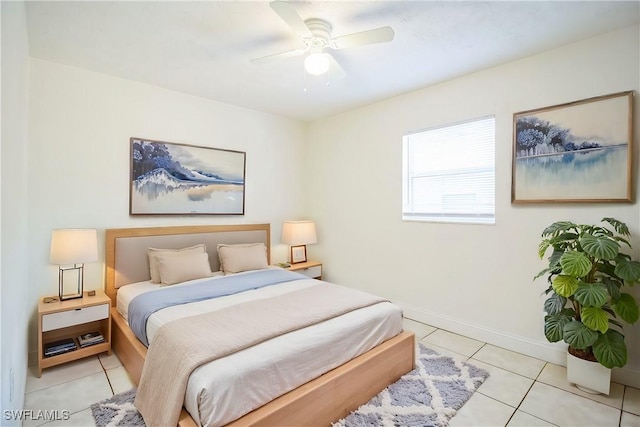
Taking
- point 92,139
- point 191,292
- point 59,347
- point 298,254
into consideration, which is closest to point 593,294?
point 191,292

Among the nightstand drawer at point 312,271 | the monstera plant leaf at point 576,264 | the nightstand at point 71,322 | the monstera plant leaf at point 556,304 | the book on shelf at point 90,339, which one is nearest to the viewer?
the monstera plant leaf at point 576,264

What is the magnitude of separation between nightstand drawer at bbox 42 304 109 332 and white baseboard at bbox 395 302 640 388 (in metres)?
3.03

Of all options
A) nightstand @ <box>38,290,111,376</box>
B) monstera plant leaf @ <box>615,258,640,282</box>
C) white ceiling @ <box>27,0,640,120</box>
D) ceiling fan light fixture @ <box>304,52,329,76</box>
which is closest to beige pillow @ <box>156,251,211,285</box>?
nightstand @ <box>38,290,111,376</box>

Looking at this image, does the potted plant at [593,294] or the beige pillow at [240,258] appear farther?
the beige pillow at [240,258]

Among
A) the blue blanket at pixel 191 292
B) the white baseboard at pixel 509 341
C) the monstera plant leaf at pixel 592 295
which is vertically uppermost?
the monstera plant leaf at pixel 592 295

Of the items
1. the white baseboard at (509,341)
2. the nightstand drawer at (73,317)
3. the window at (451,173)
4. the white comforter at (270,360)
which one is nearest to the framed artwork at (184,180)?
the nightstand drawer at (73,317)

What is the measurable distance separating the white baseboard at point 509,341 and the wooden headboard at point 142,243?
7.77 feet

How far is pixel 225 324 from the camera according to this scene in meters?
1.93

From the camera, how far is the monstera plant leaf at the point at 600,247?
1911 mm

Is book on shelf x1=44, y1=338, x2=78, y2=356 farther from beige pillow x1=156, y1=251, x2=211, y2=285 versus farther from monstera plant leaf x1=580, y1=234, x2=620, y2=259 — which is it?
monstera plant leaf x1=580, y1=234, x2=620, y2=259

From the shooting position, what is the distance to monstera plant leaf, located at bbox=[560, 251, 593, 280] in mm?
1962

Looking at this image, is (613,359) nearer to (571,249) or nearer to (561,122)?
(571,249)

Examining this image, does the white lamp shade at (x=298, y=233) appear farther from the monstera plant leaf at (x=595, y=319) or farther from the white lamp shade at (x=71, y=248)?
the monstera plant leaf at (x=595, y=319)

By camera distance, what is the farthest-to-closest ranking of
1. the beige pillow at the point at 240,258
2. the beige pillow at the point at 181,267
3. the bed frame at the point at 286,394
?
the beige pillow at the point at 240,258, the beige pillow at the point at 181,267, the bed frame at the point at 286,394
